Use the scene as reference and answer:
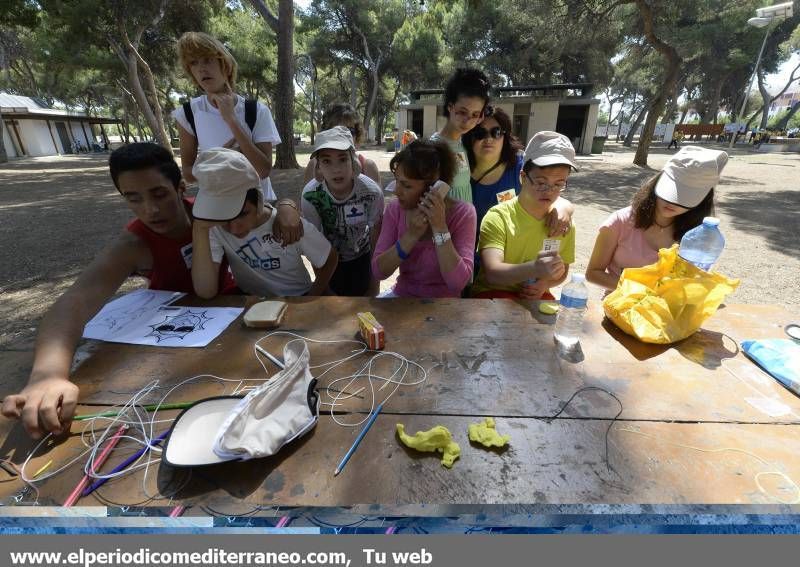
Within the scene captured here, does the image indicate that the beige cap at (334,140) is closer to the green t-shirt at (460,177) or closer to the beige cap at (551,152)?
the green t-shirt at (460,177)

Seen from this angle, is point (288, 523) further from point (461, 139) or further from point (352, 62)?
point (352, 62)

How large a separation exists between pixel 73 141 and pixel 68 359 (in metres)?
38.4

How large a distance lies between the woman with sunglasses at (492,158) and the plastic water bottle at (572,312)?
1.39 meters

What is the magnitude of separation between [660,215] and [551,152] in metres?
0.75

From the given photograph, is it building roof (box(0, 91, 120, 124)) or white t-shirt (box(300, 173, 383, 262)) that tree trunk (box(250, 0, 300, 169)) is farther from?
building roof (box(0, 91, 120, 124))

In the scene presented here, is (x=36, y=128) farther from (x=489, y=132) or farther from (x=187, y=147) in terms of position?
(x=489, y=132)

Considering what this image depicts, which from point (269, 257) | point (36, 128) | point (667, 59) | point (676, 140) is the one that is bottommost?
point (676, 140)

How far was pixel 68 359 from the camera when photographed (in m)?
1.37

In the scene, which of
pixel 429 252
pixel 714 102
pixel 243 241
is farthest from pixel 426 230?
pixel 714 102

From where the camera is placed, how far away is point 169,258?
202cm

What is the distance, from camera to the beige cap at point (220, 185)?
1833 mm

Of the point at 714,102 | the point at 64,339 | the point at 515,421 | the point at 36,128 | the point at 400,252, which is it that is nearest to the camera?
the point at 515,421

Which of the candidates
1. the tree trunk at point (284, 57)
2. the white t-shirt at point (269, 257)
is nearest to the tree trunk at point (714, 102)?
the tree trunk at point (284, 57)

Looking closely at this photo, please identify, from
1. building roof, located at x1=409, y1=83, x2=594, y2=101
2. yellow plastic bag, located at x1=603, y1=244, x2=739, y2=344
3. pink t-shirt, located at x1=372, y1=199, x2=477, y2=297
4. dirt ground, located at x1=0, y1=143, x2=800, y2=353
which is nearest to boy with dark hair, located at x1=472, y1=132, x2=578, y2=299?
pink t-shirt, located at x1=372, y1=199, x2=477, y2=297
